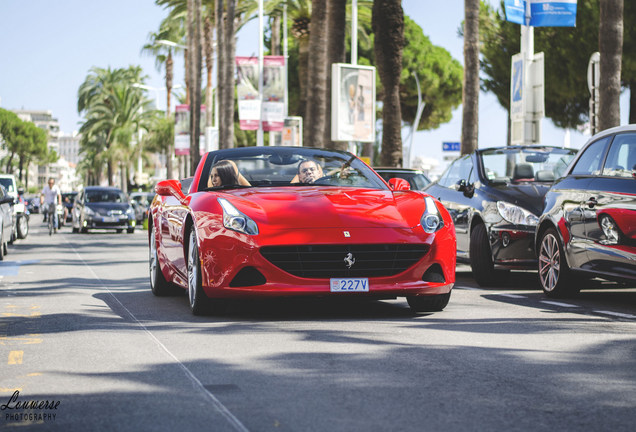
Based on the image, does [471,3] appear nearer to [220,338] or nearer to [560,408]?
[220,338]

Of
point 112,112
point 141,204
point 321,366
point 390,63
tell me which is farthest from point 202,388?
point 112,112

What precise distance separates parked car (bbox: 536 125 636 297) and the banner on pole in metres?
9.48

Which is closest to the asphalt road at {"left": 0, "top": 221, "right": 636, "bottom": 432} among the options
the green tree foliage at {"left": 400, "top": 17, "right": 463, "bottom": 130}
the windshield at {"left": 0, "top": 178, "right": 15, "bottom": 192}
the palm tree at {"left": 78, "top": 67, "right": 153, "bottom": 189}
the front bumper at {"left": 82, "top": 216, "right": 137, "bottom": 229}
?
the windshield at {"left": 0, "top": 178, "right": 15, "bottom": 192}

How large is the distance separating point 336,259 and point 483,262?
444 centimetres

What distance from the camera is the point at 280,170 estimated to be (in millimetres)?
10008

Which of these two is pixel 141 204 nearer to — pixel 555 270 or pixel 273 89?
pixel 273 89

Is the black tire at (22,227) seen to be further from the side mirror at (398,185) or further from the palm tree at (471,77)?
the side mirror at (398,185)

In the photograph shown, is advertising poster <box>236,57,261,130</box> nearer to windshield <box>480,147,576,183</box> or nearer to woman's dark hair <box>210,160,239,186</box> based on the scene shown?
windshield <box>480,147,576,183</box>

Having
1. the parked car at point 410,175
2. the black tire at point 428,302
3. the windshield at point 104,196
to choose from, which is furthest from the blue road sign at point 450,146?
the black tire at point 428,302

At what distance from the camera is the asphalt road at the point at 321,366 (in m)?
5.01

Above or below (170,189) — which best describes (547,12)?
above

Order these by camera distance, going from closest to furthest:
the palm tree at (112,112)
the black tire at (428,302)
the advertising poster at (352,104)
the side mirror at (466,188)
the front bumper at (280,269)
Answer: the front bumper at (280,269) → the black tire at (428,302) → the side mirror at (466,188) → the advertising poster at (352,104) → the palm tree at (112,112)

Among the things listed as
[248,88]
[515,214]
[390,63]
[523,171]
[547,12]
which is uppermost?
[547,12]

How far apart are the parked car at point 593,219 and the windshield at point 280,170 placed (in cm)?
212
